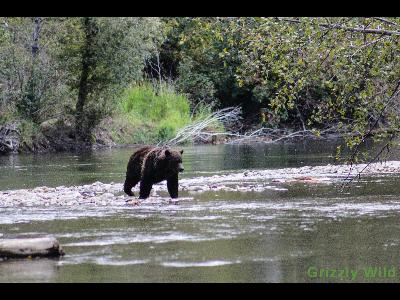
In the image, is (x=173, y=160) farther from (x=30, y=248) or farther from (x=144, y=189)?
(x=30, y=248)

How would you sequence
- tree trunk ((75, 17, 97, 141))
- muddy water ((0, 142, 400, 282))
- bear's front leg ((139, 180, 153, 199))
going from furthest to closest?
tree trunk ((75, 17, 97, 141)) → bear's front leg ((139, 180, 153, 199)) → muddy water ((0, 142, 400, 282))

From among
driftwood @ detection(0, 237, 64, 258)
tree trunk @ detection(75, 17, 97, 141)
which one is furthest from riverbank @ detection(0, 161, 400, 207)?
tree trunk @ detection(75, 17, 97, 141)

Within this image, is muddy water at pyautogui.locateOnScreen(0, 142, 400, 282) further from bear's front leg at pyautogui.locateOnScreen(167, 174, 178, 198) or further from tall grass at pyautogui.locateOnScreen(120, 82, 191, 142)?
tall grass at pyautogui.locateOnScreen(120, 82, 191, 142)

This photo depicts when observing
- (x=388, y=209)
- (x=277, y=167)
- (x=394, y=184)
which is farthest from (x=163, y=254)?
(x=277, y=167)

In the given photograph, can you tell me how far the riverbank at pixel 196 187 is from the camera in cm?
1891

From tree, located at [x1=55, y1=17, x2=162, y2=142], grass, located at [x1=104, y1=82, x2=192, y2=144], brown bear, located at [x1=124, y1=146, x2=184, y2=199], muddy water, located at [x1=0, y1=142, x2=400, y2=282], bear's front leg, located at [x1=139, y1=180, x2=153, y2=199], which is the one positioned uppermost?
tree, located at [x1=55, y1=17, x2=162, y2=142]

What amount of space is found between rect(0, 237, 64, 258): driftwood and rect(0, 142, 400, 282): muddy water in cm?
18

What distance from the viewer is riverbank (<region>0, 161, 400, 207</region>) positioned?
744 inches

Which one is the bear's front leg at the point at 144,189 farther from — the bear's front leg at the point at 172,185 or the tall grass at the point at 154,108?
the tall grass at the point at 154,108

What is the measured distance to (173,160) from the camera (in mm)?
19297

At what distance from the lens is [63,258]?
38.7ft

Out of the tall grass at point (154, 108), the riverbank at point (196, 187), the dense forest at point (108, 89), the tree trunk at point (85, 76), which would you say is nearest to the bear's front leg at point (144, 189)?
the riverbank at point (196, 187)

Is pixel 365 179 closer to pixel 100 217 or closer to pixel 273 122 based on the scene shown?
pixel 100 217
